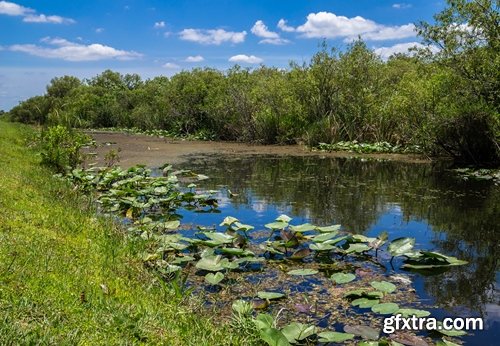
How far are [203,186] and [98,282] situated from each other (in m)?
8.18

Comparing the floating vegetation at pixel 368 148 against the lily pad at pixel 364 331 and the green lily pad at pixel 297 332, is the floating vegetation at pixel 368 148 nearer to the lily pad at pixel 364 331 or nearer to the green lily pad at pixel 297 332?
the lily pad at pixel 364 331

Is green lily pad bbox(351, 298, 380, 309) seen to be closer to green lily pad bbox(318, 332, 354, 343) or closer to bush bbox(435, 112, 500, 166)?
green lily pad bbox(318, 332, 354, 343)

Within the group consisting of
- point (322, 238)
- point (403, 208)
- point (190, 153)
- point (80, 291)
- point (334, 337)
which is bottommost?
point (403, 208)

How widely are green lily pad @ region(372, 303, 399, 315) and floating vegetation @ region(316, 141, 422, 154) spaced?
1625 centimetres

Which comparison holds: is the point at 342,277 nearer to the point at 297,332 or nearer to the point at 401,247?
the point at 401,247

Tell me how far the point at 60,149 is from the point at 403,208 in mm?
8867

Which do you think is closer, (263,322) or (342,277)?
(263,322)

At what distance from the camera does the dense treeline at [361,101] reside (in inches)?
582

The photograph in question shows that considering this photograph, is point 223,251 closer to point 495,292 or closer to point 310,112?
point 495,292

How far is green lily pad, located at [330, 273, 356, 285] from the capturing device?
5.38 m

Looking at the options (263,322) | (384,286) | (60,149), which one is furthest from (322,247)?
(60,149)

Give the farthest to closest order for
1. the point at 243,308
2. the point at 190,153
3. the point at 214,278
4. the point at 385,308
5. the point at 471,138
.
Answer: the point at 190,153, the point at 471,138, the point at 214,278, the point at 385,308, the point at 243,308

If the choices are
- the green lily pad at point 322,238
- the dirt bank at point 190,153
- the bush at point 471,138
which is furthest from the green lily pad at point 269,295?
the bush at point 471,138

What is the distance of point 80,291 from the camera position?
4129mm
